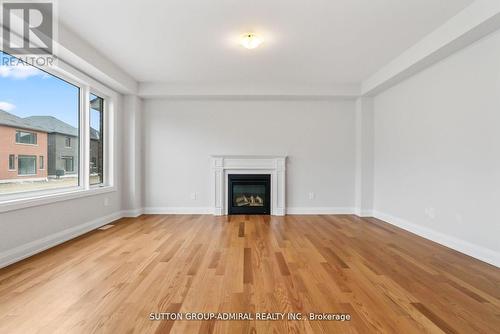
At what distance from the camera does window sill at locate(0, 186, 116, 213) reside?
2574 mm

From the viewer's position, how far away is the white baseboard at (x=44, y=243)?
2.56 metres

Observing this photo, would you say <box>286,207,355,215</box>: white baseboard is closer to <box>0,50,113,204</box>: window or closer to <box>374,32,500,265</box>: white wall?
<box>374,32,500,265</box>: white wall

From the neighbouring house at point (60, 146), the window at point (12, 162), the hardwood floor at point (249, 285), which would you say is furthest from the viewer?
the neighbouring house at point (60, 146)

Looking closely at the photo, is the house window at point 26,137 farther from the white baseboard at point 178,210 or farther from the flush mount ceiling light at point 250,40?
the flush mount ceiling light at point 250,40

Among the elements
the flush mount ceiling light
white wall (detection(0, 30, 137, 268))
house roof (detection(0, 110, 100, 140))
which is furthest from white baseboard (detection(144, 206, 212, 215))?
the flush mount ceiling light

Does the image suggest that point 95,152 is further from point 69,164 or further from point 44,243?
point 44,243

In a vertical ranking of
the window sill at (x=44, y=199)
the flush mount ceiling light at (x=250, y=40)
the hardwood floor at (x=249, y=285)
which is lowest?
the hardwood floor at (x=249, y=285)

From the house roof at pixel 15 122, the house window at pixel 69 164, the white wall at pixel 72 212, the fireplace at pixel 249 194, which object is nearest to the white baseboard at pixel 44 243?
the white wall at pixel 72 212

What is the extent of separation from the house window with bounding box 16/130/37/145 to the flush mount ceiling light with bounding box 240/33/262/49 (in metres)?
2.79

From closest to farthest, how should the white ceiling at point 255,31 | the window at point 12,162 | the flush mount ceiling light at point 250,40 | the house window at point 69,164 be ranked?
the white ceiling at point 255,31 → the window at point 12,162 → the flush mount ceiling light at point 250,40 → the house window at point 69,164

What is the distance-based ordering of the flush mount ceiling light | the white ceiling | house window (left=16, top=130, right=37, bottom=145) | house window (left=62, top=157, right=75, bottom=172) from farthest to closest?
house window (left=62, top=157, right=75, bottom=172), the flush mount ceiling light, house window (left=16, top=130, right=37, bottom=145), the white ceiling

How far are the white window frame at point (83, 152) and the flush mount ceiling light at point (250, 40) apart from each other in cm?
237

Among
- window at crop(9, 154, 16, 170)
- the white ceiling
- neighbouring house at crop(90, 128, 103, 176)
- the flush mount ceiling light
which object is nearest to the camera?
the white ceiling

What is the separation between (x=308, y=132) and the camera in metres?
5.27
